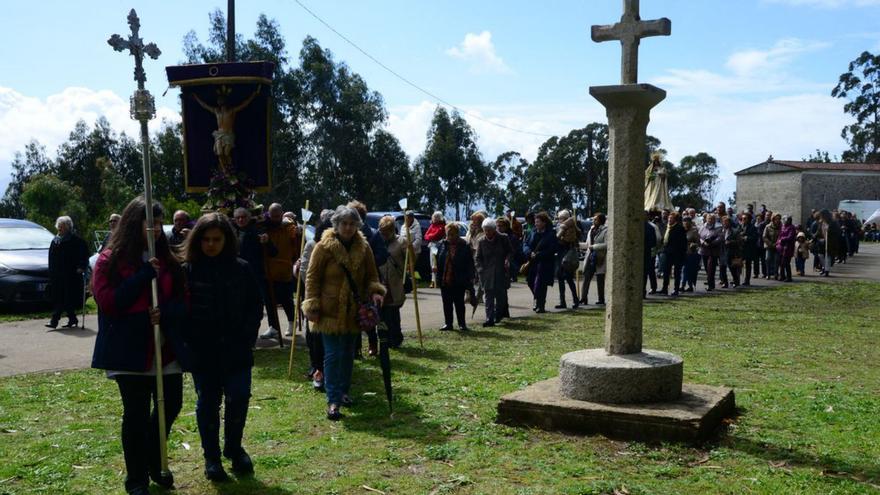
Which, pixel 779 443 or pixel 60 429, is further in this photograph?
pixel 60 429

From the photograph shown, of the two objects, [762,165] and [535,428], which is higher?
[762,165]

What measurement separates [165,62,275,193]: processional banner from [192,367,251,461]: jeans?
6566 millimetres

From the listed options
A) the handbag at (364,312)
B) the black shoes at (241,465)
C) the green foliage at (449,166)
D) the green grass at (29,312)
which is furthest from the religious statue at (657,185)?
the green foliage at (449,166)

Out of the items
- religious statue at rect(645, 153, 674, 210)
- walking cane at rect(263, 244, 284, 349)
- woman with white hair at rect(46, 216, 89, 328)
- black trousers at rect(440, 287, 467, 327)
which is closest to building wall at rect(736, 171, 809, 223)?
religious statue at rect(645, 153, 674, 210)

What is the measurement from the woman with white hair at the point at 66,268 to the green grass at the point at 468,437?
4.05m

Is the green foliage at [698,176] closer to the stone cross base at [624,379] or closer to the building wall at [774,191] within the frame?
the building wall at [774,191]

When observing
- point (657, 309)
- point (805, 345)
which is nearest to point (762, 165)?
point (657, 309)

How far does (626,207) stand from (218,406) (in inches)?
133

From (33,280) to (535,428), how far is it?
11835mm

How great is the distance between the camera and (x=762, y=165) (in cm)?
6331

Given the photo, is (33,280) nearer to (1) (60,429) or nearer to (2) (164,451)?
(1) (60,429)

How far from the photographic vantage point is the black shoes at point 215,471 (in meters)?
5.40

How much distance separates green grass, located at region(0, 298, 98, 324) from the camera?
14.5m

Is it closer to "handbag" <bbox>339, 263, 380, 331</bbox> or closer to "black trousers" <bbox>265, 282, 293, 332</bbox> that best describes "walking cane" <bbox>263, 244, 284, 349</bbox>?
"black trousers" <bbox>265, 282, 293, 332</bbox>
